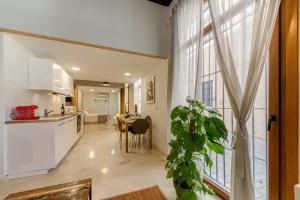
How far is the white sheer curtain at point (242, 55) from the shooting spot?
3.57 feet

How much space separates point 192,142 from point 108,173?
176 cm

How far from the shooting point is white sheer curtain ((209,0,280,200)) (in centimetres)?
109

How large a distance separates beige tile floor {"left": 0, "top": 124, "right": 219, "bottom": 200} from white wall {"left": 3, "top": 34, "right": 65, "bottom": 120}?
1.15 meters

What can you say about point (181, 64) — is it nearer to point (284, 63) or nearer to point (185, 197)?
point (284, 63)

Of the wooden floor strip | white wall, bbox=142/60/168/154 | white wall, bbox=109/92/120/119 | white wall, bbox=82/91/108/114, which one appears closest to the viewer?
the wooden floor strip

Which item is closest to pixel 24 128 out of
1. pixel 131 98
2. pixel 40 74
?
pixel 40 74

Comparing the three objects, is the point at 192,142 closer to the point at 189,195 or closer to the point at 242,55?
the point at 189,195

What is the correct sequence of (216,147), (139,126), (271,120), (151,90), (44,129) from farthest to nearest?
1. (151,90)
2. (139,126)
3. (44,129)
4. (216,147)
5. (271,120)

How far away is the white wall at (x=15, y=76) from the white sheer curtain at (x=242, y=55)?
3.14 m

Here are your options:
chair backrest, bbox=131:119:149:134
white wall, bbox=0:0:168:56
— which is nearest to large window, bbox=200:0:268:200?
white wall, bbox=0:0:168:56

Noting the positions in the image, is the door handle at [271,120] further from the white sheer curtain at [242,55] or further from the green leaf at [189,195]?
the green leaf at [189,195]

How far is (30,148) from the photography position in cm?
222

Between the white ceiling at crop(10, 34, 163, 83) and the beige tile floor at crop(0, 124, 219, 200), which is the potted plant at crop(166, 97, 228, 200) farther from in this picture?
the white ceiling at crop(10, 34, 163, 83)

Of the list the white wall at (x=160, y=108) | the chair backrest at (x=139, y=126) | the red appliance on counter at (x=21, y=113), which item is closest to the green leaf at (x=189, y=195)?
the white wall at (x=160, y=108)
